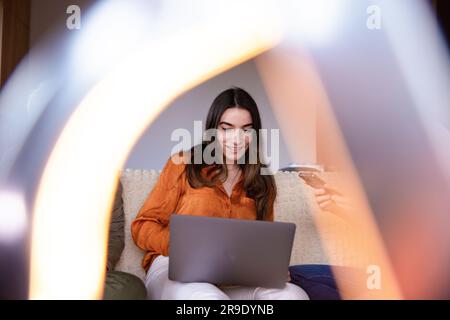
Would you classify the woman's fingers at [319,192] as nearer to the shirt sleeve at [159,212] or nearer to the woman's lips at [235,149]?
the woman's lips at [235,149]

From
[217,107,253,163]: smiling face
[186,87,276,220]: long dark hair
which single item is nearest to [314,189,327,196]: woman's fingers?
[186,87,276,220]: long dark hair

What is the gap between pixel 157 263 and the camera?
4.29ft

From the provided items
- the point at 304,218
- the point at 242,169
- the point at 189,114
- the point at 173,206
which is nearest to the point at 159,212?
the point at 173,206

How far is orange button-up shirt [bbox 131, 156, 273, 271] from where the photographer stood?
4.42 ft

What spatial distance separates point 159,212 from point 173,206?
5 cm

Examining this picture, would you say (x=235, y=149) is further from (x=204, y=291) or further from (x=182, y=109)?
(x=182, y=109)

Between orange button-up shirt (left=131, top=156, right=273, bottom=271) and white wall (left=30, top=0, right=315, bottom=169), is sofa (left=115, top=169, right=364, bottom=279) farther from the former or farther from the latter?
white wall (left=30, top=0, right=315, bottom=169)

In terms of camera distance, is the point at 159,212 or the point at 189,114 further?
the point at 189,114

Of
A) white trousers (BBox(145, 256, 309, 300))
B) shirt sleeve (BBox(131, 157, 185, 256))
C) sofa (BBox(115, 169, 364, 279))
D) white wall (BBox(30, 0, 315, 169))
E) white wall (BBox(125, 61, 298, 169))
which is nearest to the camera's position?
white trousers (BBox(145, 256, 309, 300))

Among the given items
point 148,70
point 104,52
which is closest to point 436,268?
point 148,70

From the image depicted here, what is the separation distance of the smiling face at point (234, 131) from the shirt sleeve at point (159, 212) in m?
0.16

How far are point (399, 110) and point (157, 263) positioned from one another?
943mm

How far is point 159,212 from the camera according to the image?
1.38 m

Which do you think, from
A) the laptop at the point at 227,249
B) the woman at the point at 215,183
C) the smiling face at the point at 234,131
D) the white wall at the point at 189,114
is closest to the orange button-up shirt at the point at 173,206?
the woman at the point at 215,183
